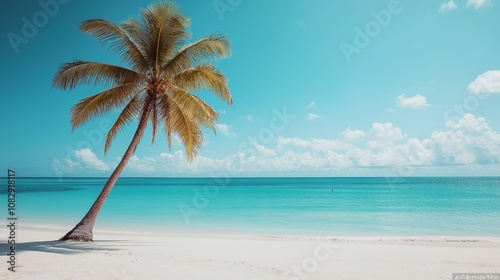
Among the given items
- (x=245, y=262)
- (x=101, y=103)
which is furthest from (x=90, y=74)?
(x=245, y=262)

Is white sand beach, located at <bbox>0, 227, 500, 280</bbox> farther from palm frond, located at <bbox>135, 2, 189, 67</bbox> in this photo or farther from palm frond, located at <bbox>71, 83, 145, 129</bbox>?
palm frond, located at <bbox>135, 2, 189, 67</bbox>

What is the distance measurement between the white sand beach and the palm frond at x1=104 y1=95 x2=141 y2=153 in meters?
3.17

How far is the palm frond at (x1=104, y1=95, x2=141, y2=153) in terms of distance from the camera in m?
10.1

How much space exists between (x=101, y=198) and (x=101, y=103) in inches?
109

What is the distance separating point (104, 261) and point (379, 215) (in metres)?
19.1

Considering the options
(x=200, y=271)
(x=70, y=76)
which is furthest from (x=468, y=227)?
(x=70, y=76)

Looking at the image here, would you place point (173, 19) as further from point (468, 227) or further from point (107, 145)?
point (468, 227)

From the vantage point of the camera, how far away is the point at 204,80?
10.2 m

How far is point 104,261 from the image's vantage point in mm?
6848

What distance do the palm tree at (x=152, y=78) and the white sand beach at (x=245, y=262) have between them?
2362 mm

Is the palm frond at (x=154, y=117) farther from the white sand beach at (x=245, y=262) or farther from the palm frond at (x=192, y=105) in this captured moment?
the white sand beach at (x=245, y=262)

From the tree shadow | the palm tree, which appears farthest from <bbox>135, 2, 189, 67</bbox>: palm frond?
the tree shadow

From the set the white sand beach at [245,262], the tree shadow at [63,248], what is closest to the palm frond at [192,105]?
the white sand beach at [245,262]

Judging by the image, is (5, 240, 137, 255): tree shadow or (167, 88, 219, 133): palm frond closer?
(5, 240, 137, 255): tree shadow
